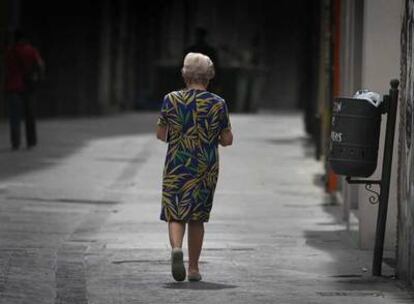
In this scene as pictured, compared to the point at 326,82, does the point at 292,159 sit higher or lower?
lower

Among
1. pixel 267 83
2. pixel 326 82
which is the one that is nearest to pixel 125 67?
pixel 267 83

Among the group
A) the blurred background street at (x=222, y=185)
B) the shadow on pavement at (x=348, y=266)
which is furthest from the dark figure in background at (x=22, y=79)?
the shadow on pavement at (x=348, y=266)

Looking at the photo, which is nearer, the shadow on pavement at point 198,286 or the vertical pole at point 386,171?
the shadow on pavement at point 198,286

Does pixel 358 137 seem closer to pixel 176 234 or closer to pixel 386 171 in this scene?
pixel 386 171

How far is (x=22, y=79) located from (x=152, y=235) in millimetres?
10338

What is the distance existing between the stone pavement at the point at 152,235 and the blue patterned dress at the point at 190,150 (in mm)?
527

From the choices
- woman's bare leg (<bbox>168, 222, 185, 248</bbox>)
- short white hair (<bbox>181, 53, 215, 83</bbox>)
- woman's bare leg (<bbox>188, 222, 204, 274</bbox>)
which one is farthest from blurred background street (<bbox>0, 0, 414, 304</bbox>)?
short white hair (<bbox>181, 53, 215, 83</bbox>)

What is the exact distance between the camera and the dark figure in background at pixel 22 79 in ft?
77.0

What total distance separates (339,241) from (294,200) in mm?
3885

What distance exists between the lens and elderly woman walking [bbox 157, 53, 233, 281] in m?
10.7

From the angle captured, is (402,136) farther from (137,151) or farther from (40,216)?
(137,151)

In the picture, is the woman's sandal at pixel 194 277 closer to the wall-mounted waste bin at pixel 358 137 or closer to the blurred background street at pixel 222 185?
the blurred background street at pixel 222 185

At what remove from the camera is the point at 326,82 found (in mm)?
19484

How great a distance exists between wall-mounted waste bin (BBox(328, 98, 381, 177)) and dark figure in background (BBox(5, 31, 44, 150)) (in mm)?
12825
